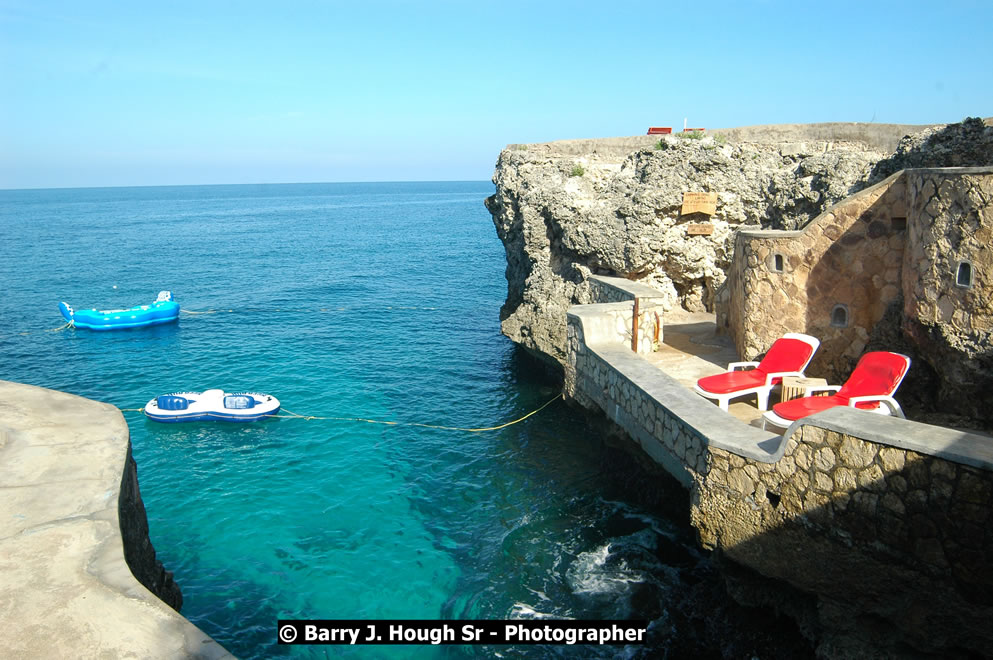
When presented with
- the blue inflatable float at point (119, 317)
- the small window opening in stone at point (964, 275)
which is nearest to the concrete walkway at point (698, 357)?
the small window opening in stone at point (964, 275)

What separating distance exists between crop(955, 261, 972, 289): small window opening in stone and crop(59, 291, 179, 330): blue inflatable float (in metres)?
31.3

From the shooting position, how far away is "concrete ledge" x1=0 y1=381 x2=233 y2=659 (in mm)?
4957

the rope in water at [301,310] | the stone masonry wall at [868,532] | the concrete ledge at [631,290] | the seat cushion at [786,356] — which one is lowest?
the rope in water at [301,310]

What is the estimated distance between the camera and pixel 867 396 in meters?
8.53

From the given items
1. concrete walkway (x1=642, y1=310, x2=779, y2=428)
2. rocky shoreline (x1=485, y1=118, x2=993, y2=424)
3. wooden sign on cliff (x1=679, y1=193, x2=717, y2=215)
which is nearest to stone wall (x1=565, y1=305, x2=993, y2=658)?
concrete walkway (x1=642, y1=310, x2=779, y2=428)

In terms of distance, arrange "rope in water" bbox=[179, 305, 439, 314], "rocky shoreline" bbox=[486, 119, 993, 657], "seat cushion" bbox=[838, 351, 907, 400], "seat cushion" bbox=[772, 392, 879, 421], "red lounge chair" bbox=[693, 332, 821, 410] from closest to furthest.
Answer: "seat cushion" bbox=[772, 392, 879, 421] → "seat cushion" bbox=[838, 351, 907, 400] → "red lounge chair" bbox=[693, 332, 821, 410] → "rocky shoreline" bbox=[486, 119, 993, 657] → "rope in water" bbox=[179, 305, 439, 314]

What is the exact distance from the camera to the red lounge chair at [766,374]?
31.6 ft

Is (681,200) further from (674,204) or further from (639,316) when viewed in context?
(639,316)

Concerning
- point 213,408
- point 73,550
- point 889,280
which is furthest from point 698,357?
point 213,408

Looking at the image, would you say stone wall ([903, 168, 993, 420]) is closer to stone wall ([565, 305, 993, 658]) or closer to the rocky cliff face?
stone wall ([565, 305, 993, 658])

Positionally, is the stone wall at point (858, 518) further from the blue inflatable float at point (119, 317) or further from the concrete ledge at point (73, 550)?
the blue inflatable float at point (119, 317)

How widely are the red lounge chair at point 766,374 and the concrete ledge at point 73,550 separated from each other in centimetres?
726

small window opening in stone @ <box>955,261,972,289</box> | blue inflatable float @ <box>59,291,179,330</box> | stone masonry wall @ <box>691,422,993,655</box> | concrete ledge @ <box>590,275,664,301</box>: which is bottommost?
blue inflatable float @ <box>59,291,179,330</box>

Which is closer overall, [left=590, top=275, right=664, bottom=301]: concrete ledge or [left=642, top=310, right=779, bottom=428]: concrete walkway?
[left=642, top=310, right=779, bottom=428]: concrete walkway
